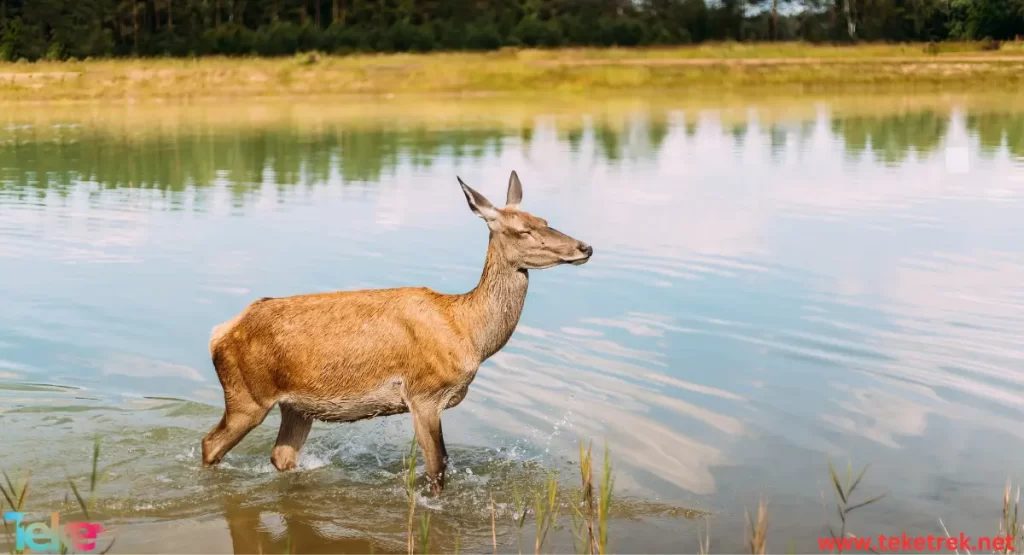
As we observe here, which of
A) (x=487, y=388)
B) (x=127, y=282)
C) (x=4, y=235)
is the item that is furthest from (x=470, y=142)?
(x=487, y=388)

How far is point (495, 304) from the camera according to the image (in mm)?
8391

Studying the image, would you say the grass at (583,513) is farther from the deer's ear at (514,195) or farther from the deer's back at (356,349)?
the deer's ear at (514,195)

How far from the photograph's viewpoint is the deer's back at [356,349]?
27.2ft

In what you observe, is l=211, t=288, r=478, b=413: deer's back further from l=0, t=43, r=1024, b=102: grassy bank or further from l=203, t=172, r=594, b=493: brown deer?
l=0, t=43, r=1024, b=102: grassy bank

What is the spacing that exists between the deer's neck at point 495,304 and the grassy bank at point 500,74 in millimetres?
47577

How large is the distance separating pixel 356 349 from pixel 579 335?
15.6 ft

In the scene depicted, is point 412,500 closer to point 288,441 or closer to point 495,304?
point 495,304

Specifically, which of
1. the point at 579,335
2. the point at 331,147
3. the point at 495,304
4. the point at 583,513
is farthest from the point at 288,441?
the point at 331,147

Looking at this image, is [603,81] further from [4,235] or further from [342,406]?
[342,406]

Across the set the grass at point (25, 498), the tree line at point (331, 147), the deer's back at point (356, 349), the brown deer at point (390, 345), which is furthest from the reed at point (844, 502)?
the tree line at point (331, 147)

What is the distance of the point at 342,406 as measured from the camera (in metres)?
8.40

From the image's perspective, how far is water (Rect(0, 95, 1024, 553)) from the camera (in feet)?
27.7

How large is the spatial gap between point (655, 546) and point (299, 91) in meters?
49.6

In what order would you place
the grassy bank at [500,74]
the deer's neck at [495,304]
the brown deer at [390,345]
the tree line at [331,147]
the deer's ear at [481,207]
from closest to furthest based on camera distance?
the deer's ear at [481,207] < the brown deer at [390,345] < the deer's neck at [495,304] < the tree line at [331,147] < the grassy bank at [500,74]
